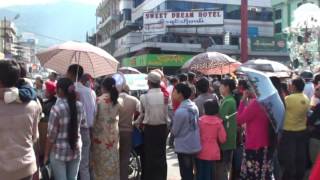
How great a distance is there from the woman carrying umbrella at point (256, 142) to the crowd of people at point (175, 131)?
0.01 metres

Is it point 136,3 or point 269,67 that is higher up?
point 136,3

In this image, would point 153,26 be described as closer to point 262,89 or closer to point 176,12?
point 176,12

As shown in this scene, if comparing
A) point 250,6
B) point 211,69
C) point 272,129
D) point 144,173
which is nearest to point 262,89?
point 272,129

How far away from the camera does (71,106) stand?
6137 millimetres

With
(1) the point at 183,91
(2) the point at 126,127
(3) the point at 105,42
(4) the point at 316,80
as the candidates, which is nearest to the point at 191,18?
(3) the point at 105,42

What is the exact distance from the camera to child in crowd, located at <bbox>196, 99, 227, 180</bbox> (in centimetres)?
721

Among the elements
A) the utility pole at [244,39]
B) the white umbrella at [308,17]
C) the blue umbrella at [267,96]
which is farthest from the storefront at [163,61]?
the blue umbrella at [267,96]

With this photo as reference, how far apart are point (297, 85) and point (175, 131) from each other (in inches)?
78.4

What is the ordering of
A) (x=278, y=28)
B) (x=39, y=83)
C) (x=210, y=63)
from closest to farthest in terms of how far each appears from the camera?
(x=210, y=63), (x=39, y=83), (x=278, y=28)

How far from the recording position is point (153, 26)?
169 ft

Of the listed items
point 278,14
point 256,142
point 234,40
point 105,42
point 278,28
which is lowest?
point 256,142

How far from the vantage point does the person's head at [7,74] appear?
176 inches

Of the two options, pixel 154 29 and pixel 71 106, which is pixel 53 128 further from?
pixel 154 29

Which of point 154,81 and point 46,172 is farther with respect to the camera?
point 154,81
